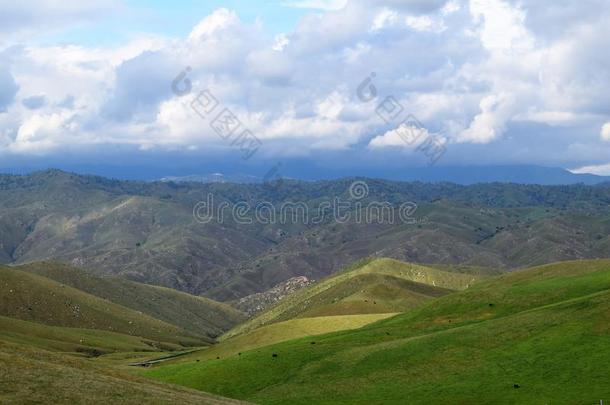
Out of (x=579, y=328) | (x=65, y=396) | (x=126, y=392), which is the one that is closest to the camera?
(x=65, y=396)

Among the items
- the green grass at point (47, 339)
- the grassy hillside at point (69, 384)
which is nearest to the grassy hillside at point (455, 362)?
the grassy hillside at point (69, 384)

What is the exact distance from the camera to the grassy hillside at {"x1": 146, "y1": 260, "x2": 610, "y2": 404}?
68562 millimetres

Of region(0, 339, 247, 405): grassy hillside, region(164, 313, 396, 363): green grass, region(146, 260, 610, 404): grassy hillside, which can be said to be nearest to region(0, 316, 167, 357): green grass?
region(164, 313, 396, 363): green grass

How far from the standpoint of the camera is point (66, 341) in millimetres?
191375

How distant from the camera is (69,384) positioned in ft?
176

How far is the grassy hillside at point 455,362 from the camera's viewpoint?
6856 cm

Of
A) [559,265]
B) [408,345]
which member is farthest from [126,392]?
[559,265]

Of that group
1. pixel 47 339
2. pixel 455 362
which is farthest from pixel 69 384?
pixel 47 339

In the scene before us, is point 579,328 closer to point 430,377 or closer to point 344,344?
point 430,377

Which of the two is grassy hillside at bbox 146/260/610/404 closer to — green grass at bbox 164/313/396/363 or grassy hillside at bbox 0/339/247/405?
grassy hillside at bbox 0/339/247/405

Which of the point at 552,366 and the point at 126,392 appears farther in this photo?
the point at 552,366

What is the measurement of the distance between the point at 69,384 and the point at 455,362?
41.0 m

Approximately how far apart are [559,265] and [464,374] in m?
68.7

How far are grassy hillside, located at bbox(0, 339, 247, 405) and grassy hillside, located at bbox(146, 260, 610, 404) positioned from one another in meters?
17.5
